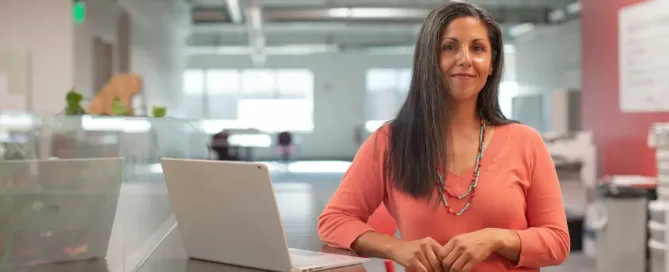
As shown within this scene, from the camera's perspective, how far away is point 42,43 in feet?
22.6

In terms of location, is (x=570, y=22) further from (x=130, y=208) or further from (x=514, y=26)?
(x=130, y=208)

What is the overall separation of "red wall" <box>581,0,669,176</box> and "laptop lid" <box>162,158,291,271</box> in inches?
220

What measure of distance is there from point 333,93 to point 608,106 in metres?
13.8

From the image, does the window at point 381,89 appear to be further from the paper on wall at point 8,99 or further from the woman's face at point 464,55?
the woman's face at point 464,55

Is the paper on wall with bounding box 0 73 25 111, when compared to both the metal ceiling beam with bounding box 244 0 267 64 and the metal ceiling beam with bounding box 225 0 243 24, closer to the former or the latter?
the metal ceiling beam with bounding box 244 0 267 64

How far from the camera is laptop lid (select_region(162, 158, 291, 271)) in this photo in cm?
150

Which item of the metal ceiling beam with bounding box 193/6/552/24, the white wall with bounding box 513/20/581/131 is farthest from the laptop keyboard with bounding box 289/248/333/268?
the metal ceiling beam with bounding box 193/6/552/24

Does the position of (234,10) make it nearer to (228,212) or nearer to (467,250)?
(228,212)

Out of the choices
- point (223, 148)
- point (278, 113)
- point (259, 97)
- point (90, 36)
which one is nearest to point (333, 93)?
point (278, 113)

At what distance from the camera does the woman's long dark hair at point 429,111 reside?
1.58 metres

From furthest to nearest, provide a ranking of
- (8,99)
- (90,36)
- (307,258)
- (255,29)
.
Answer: (255,29), (90,36), (8,99), (307,258)

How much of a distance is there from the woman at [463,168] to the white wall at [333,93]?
62.0 feet

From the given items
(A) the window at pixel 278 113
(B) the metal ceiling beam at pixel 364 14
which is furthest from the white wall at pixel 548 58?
(A) the window at pixel 278 113

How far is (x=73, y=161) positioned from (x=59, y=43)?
5.55 meters
